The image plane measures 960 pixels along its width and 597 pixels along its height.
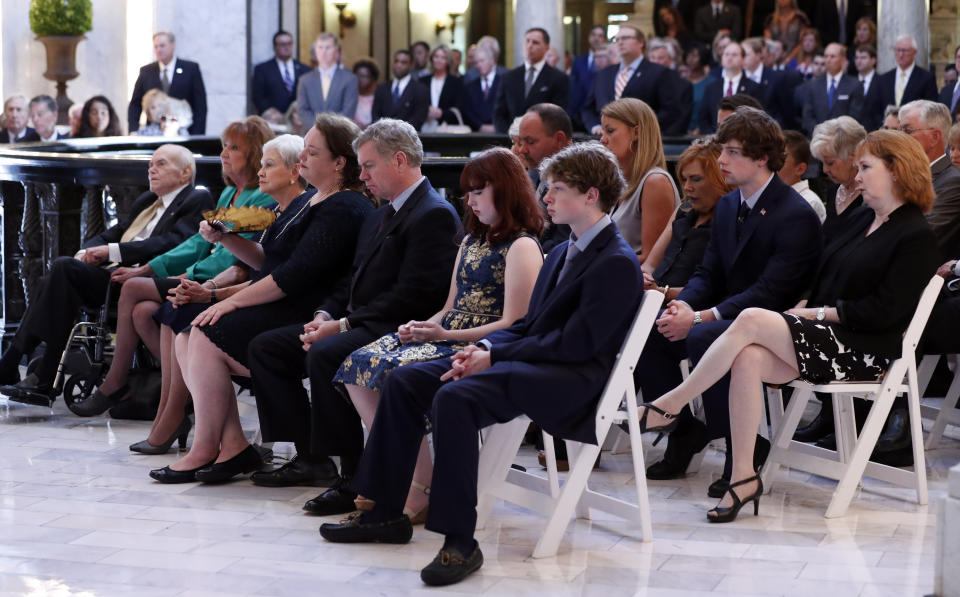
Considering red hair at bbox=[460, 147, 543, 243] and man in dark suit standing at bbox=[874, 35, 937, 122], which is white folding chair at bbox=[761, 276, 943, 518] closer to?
red hair at bbox=[460, 147, 543, 243]

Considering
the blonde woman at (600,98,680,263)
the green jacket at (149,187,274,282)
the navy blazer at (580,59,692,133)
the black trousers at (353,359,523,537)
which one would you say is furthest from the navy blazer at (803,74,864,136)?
the black trousers at (353,359,523,537)

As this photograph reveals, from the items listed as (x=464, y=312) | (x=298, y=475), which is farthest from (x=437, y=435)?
(x=298, y=475)

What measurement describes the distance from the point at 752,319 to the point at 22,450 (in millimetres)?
3155

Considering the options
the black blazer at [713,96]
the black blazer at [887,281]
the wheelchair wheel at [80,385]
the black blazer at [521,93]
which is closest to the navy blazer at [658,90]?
the black blazer at [713,96]

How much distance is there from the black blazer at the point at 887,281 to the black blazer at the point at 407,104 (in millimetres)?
9001

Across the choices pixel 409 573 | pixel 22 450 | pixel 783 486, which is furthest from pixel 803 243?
pixel 22 450

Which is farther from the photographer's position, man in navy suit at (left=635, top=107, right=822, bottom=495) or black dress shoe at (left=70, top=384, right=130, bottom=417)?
black dress shoe at (left=70, top=384, right=130, bottom=417)

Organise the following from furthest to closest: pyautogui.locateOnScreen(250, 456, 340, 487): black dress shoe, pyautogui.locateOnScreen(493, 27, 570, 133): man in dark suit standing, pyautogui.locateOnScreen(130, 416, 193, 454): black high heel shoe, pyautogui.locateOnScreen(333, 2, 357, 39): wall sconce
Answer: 1. pyautogui.locateOnScreen(333, 2, 357, 39): wall sconce
2. pyautogui.locateOnScreen(493, 27, 570, 133): man in dark suit standing
3. pyautogui.locateOnScreen(130, 416, 193, 454): black high heel shoe
4. pyautogui.locateOnScreen(250, 456, 340, 487): black dress shoe

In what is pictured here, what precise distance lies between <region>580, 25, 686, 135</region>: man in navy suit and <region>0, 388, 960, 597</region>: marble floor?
6052 mm

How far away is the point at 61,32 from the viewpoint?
51.0ft

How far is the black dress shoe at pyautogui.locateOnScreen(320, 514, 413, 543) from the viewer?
14.2 ft

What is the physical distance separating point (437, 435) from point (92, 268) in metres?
3.02

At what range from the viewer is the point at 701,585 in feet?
12.9

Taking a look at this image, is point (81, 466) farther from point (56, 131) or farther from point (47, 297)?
point (56, 131)
